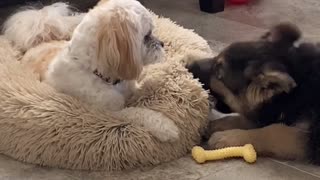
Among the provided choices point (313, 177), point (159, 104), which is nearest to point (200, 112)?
point (159, 104)

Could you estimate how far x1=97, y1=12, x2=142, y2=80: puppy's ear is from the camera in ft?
5.82

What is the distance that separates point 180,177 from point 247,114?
330 millimetres

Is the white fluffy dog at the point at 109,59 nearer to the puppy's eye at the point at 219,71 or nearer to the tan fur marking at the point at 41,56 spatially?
the tan fur marking at the point at 41,56

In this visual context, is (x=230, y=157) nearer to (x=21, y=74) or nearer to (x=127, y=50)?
(x=127, y=50)

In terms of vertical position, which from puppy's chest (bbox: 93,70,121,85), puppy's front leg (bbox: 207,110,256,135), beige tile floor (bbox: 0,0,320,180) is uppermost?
puppy's chest (bbox: 93,70,121,85)

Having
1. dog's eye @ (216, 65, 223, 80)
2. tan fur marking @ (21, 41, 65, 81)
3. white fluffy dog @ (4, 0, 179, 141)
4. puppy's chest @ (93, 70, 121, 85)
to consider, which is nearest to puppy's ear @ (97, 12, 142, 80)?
white fluffy dog @ (4, 0, 179, 141)

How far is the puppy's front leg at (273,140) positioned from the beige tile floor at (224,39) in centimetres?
3

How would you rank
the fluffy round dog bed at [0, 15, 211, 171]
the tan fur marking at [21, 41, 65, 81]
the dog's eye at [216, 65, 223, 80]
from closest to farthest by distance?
the fluffy round dog bed at [0, 15, 211, 171]
the dog's eye at [216, 65, 223, 80]
the tan fur marking at [21, 41, 65, 81]

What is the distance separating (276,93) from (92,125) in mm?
587

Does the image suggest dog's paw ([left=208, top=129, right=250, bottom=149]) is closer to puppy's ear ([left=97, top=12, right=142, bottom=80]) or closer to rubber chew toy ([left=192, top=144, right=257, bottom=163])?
rubber chew toy ([left=192, top=144, right=257, bottom=163])

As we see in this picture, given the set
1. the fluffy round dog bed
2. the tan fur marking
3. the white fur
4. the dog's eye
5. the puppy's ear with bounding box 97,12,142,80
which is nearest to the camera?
the puppy's ear with bounding box 97,12,142,80

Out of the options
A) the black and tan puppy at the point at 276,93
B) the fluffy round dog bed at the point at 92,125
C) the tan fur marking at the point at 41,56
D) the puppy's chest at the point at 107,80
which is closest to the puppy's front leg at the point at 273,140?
the black and tan puppy at the point at 276,93

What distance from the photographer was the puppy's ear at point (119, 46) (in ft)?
5.82

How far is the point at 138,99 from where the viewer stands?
207cm
